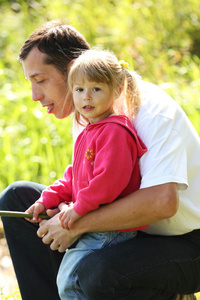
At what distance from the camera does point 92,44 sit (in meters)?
6.19

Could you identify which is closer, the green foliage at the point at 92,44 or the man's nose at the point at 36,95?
the man's nose at the point at 36,95

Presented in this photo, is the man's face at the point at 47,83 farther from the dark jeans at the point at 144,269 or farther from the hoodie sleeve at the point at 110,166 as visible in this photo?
the dark jeans at the point at 144,269

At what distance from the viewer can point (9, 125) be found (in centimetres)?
444

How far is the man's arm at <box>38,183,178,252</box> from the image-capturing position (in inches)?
79.7

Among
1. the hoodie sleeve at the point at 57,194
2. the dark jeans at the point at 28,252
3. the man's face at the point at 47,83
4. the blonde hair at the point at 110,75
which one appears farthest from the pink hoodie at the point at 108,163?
the dark jeans at the point at 28,252

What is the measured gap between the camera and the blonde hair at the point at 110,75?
2123 mm

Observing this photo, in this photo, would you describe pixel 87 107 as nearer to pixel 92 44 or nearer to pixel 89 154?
pixel 89 154

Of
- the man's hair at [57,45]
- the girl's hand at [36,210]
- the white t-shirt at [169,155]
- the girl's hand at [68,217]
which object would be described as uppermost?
the man's hair at [57,45]

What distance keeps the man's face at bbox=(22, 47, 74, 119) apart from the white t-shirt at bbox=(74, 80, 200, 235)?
1.37ft

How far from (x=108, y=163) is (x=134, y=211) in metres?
0.20

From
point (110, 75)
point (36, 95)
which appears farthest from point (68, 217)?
point (36, 95)

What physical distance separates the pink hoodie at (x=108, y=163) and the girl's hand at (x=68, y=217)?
27 millimetres

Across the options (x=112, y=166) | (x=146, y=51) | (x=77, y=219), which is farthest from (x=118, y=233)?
(x=146, y=51)

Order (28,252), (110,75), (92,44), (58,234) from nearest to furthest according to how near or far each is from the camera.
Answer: (110,75) < (58,234) < (28,252) < (92,44)
